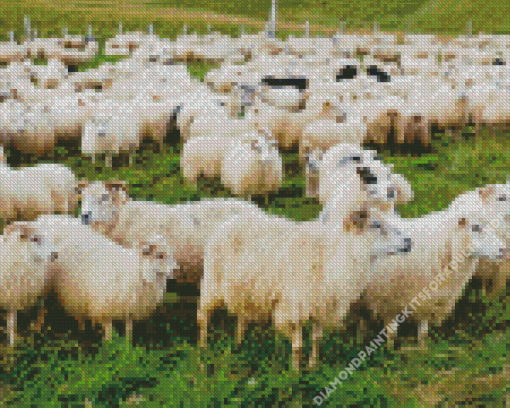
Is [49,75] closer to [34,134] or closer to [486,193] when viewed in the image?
[34,134]

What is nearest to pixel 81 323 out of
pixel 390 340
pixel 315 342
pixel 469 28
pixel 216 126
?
pixel 315 342

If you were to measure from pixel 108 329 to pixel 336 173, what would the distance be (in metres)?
3.76

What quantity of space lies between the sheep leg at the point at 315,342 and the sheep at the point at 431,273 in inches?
21.9

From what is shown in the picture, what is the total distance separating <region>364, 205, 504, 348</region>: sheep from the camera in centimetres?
503

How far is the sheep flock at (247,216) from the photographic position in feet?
15.5

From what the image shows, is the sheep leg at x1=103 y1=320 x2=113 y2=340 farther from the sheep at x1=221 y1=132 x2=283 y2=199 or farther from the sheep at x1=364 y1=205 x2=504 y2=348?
the sheep at x1=221 y1=132 x2=283 y2=199

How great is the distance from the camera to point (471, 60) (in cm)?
2184

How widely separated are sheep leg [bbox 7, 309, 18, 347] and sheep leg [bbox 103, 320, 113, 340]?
0.67 m

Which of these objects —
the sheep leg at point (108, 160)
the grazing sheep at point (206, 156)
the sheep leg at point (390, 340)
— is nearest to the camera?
the sheep leg at point (390, 340)

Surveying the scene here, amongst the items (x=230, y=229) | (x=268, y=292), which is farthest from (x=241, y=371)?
(x=230, y=229)

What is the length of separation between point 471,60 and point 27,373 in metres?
20.5

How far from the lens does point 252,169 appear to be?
8.09 m

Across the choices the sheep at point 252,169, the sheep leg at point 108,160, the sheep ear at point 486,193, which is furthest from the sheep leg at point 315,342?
the sheep leg at point 108,160

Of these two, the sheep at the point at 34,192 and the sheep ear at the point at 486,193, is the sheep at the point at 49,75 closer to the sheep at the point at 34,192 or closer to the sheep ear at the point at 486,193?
the sheep at the point at 34,192
